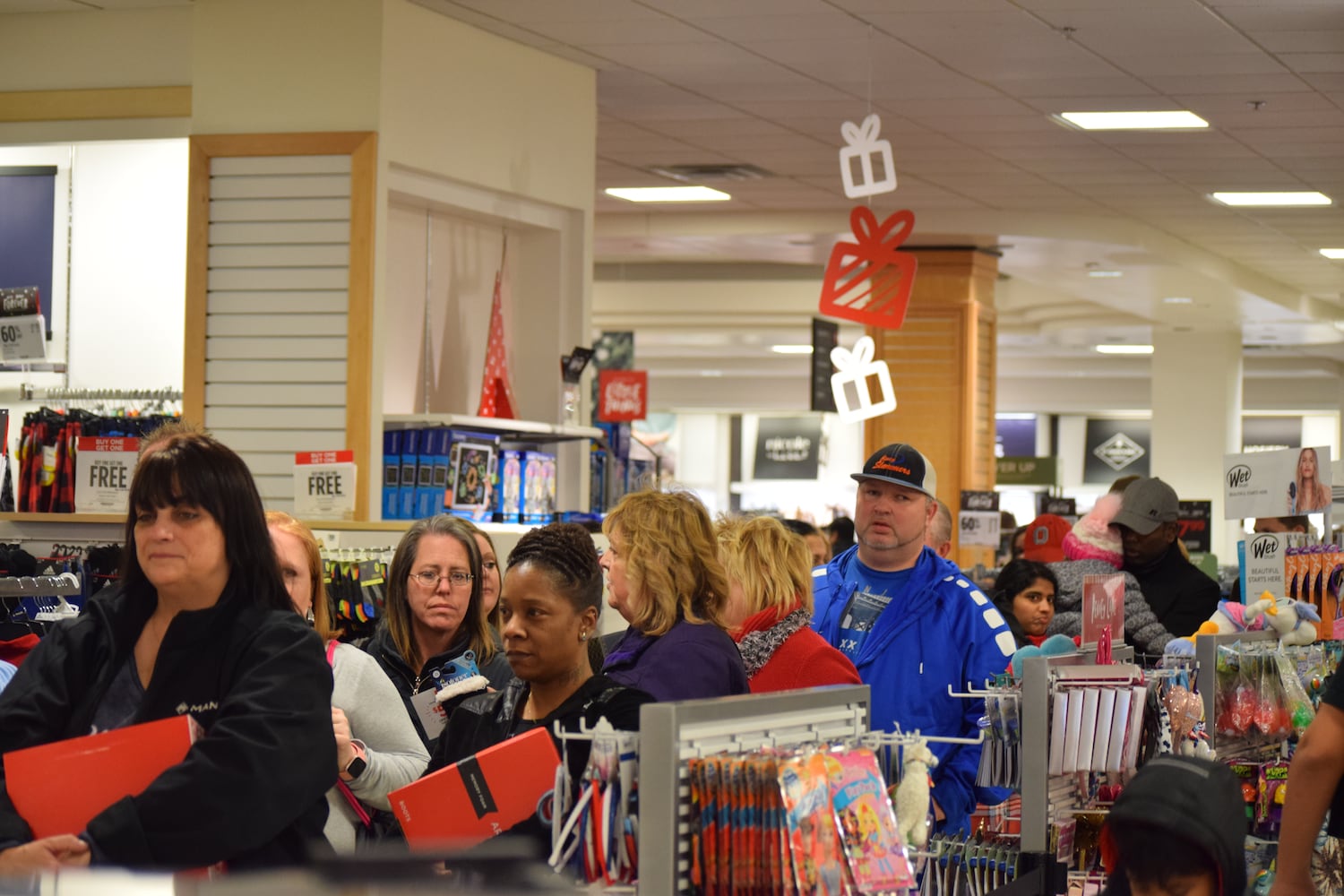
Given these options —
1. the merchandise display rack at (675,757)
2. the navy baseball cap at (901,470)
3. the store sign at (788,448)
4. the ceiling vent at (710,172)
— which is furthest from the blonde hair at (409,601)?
the store sign at (788,448)

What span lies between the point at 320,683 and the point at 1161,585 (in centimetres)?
442

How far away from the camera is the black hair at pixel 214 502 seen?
245 centimetres

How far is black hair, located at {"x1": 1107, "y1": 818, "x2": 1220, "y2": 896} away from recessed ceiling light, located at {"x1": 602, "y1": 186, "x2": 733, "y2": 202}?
966cm

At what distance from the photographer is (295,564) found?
3752mm

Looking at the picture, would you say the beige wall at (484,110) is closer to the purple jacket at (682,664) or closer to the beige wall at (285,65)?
the beige wall at (285,65)

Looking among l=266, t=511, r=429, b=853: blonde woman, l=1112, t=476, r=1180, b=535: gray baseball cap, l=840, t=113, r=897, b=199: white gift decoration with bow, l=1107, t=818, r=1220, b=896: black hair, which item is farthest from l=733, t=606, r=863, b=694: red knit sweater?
l=840, t=113, r=897, b=199: white gift decoration with bow

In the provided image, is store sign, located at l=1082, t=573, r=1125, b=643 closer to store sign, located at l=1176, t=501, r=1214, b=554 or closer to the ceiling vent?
the ceiling vent

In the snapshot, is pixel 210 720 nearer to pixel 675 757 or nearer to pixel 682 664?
pixel 675 757

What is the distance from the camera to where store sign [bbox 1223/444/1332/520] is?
224 inches

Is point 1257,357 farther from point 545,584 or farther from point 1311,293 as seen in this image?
point 545,584

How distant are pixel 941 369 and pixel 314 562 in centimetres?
1022

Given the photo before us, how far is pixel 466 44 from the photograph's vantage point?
24.9ft

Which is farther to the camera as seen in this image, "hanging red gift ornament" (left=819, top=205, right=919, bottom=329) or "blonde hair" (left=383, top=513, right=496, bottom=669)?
"hanging red gift ornament" (left=819, top=205, right=919, bottom=329)

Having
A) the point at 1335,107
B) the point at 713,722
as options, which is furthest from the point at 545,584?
the point at 1335,107
